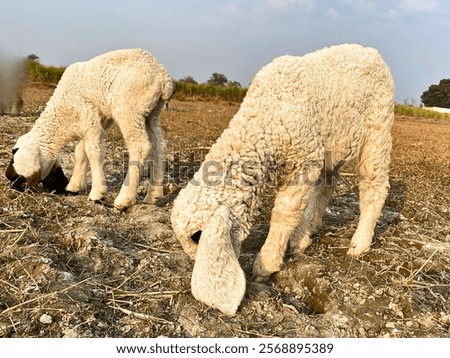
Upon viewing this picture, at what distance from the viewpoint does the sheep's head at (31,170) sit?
5535 millimetres

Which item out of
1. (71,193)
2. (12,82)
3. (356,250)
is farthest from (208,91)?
(356,250)

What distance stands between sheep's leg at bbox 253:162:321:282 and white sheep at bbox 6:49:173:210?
7.64ft

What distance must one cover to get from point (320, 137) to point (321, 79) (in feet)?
1.82

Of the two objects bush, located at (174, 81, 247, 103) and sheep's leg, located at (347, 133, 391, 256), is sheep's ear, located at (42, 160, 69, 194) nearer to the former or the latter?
sheep's leg, located at (347, 133, 391, 256)

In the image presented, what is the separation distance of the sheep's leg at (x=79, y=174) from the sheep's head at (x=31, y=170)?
A: 0.11 metres

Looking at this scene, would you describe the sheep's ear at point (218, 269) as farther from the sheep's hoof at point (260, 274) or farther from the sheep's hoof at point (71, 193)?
the sheep's hoof at point (71, 193)

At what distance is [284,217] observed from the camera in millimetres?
3918

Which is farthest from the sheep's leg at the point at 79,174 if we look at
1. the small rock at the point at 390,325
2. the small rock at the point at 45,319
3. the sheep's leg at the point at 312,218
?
the small rock at the point at 390,325

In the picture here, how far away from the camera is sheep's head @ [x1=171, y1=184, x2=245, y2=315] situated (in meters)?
3.02

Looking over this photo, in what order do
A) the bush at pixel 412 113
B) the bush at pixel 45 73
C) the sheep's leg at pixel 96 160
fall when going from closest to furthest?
the sheep's leg at pixel 96 160
the bush at pixel 45 73
the bush at pixel 412 113

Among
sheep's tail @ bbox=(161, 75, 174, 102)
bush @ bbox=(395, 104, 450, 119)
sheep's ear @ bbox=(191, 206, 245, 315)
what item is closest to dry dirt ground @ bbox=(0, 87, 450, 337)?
sheep's ear @ bbox=(191, 206, 245, 315)

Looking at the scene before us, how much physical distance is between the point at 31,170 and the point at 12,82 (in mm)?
9258

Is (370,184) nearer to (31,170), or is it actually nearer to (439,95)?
(31,170)
